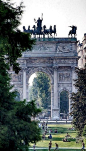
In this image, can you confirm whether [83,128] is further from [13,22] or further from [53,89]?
[53,89]

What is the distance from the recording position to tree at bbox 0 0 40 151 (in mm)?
10836

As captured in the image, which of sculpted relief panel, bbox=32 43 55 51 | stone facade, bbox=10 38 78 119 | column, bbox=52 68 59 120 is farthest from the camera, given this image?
sculpted relief panel, bbox=32 43 55 51

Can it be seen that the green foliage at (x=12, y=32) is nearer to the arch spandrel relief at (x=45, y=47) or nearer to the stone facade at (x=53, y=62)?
the stone facade at (x=53, y=62)

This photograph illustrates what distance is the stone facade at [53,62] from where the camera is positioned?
66688 mm

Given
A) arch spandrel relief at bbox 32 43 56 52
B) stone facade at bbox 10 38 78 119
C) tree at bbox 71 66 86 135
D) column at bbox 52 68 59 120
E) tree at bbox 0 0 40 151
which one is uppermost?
arch spandrel relief at bbox 32 43 56 52

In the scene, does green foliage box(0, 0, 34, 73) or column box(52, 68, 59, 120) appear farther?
column box(52, 68, 59, 120)

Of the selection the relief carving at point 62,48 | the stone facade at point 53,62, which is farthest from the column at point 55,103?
the relief carving at point 62,48

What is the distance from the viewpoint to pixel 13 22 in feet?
36.1

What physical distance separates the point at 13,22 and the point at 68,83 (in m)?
57.3

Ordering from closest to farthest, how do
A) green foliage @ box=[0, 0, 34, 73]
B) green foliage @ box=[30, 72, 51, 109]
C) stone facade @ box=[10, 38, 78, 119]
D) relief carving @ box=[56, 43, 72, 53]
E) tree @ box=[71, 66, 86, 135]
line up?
green foliage @ box=[0, 0, 34, 73]
tree @ box=[71, 66, 86, 135]
stone facade @ box=[10, 38, 78, 119]
relief carving @ box=[56, 43, 72, 53]
green foliage @ box=[30, 72, 51, 109]

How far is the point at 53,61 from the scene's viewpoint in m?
66.8

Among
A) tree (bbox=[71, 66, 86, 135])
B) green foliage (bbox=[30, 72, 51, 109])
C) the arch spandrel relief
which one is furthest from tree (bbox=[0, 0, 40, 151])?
green foliage (bbox=[30, 72, 51, 109])

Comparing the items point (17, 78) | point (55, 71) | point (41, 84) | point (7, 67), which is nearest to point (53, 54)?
point (55, 71)

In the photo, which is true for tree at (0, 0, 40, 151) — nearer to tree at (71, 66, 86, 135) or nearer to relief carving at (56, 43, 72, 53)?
tree at (71, 66, 86, 135)
